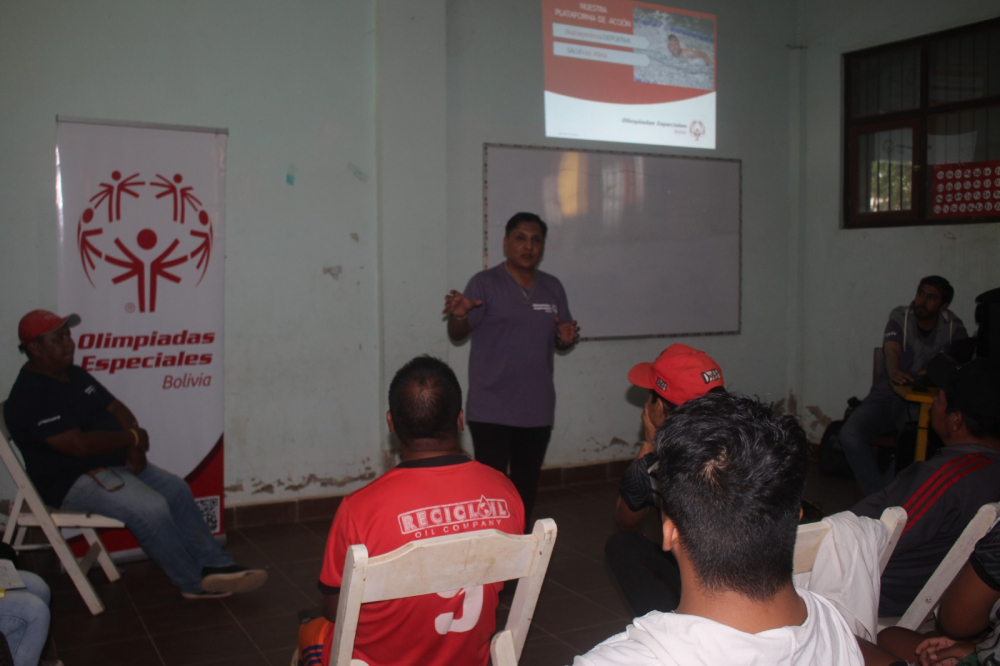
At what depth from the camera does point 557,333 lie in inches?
147

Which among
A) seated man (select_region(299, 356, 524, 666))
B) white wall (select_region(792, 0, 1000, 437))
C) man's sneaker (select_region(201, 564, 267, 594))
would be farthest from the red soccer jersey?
white wall (select_region(792, 0, 1000, 437))

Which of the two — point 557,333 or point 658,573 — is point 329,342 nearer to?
point 557,333

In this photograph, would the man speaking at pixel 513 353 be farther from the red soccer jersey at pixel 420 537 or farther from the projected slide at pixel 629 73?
the projected slide at pixel 629 73

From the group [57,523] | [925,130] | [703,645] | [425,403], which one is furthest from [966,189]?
[57,523]

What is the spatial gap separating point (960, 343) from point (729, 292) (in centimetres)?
181

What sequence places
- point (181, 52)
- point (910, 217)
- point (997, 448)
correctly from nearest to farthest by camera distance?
1. point (997, 448)
2. point (181, 52)
3. point (910, 217)

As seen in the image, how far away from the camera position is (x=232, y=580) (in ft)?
11.3

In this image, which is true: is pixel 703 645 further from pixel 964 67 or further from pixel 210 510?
pixel 964 67

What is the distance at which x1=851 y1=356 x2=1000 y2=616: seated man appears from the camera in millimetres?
2057

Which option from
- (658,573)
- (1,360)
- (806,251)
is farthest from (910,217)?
(1,360)

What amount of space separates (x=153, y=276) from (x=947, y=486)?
11.8 ft

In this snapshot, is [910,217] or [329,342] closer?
[329,342]

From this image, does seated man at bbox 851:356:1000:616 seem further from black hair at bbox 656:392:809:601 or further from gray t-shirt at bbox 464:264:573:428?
gray t-shirt at bbox 464:264:573:428

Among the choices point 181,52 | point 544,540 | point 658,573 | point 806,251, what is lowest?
point 658,573
